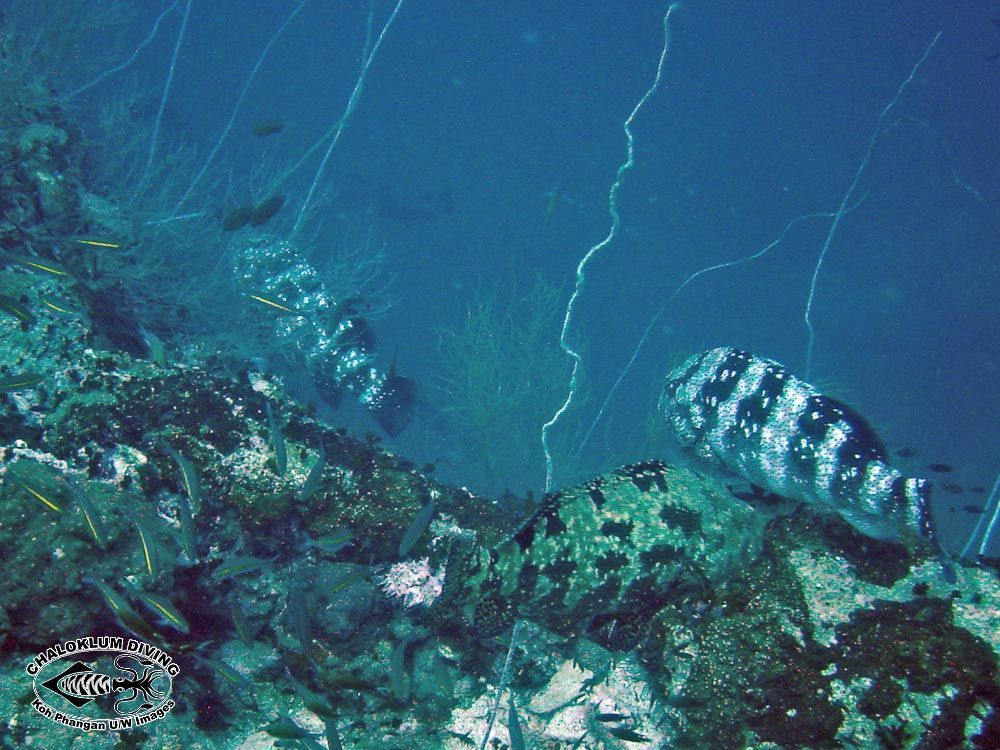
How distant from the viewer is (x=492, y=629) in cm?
260

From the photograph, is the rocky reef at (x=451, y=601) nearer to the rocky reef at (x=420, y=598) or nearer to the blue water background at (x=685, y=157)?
the rocky reef at (x=420, y=598)

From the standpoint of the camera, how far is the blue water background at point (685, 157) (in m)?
38.4

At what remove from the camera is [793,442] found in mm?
2969

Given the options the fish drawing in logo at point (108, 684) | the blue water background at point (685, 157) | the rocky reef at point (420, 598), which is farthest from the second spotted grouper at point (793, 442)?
the blue water background at point (685, 157)

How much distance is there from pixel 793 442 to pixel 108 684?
137 inches

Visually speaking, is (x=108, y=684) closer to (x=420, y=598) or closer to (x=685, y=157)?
(x=420, y=598)

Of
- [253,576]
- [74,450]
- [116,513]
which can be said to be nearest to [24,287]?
[74,450]

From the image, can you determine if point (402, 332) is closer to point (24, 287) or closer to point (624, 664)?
point (24, 287)

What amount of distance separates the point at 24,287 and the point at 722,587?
176 inches

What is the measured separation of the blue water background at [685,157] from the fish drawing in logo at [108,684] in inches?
933

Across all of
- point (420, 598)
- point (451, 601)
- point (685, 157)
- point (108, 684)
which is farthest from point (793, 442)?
point (685, 157)

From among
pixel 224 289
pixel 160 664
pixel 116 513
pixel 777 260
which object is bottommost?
pixel 160 664

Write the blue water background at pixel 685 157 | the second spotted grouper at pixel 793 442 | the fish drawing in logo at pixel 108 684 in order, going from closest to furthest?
the fish drawing in logo at pixel 108 684 → the second spotted grouper at pixel 793 442 → the blue water background at pixel 685 157

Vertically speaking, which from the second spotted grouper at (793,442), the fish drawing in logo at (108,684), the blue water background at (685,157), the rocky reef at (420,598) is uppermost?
the blue water background at (685,157)
